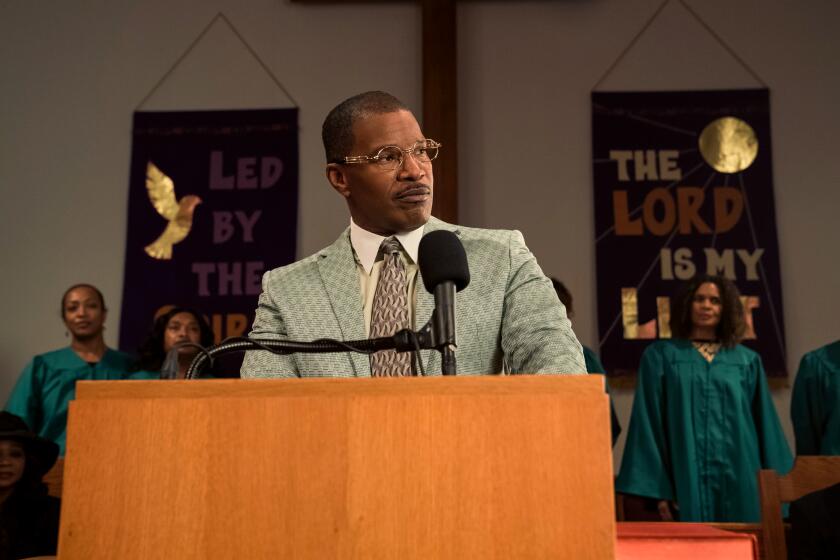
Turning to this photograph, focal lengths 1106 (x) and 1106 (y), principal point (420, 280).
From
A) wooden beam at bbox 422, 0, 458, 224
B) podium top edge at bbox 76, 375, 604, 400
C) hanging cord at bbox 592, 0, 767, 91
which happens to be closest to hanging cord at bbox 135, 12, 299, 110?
wooden beam at bbox 422, 0, 458, 224

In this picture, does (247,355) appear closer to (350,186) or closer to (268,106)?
(350,186)

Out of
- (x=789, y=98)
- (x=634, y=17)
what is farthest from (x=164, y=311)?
(x=789, y=98)

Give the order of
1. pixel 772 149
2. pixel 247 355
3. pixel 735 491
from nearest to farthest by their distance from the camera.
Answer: pixel 247 355 → pixel 735 491 → pixel 772 149

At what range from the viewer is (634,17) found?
245 inches

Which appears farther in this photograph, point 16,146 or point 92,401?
point 16,146

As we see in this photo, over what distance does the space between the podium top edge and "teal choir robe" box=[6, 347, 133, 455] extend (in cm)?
426

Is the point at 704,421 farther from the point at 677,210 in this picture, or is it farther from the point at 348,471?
the point at 348,471

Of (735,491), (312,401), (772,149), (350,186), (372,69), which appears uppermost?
(372,69)

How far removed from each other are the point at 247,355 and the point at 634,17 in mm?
4770

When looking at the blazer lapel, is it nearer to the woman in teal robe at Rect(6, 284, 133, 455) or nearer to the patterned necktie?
the patterned necktie

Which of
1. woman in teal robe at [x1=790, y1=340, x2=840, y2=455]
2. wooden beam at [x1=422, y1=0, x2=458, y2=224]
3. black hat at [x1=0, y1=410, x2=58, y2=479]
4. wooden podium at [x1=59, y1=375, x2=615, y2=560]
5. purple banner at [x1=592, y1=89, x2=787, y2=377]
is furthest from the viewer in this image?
purple banner at [x1=592, y1=89, x2=787, y2=377]

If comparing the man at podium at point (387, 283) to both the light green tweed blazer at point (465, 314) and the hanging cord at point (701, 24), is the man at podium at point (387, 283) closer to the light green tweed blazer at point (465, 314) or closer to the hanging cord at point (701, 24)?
the light green tweed blazer at point (465, 314)

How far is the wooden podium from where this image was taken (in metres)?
1.21

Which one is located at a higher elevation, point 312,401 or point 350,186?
point 350,186
